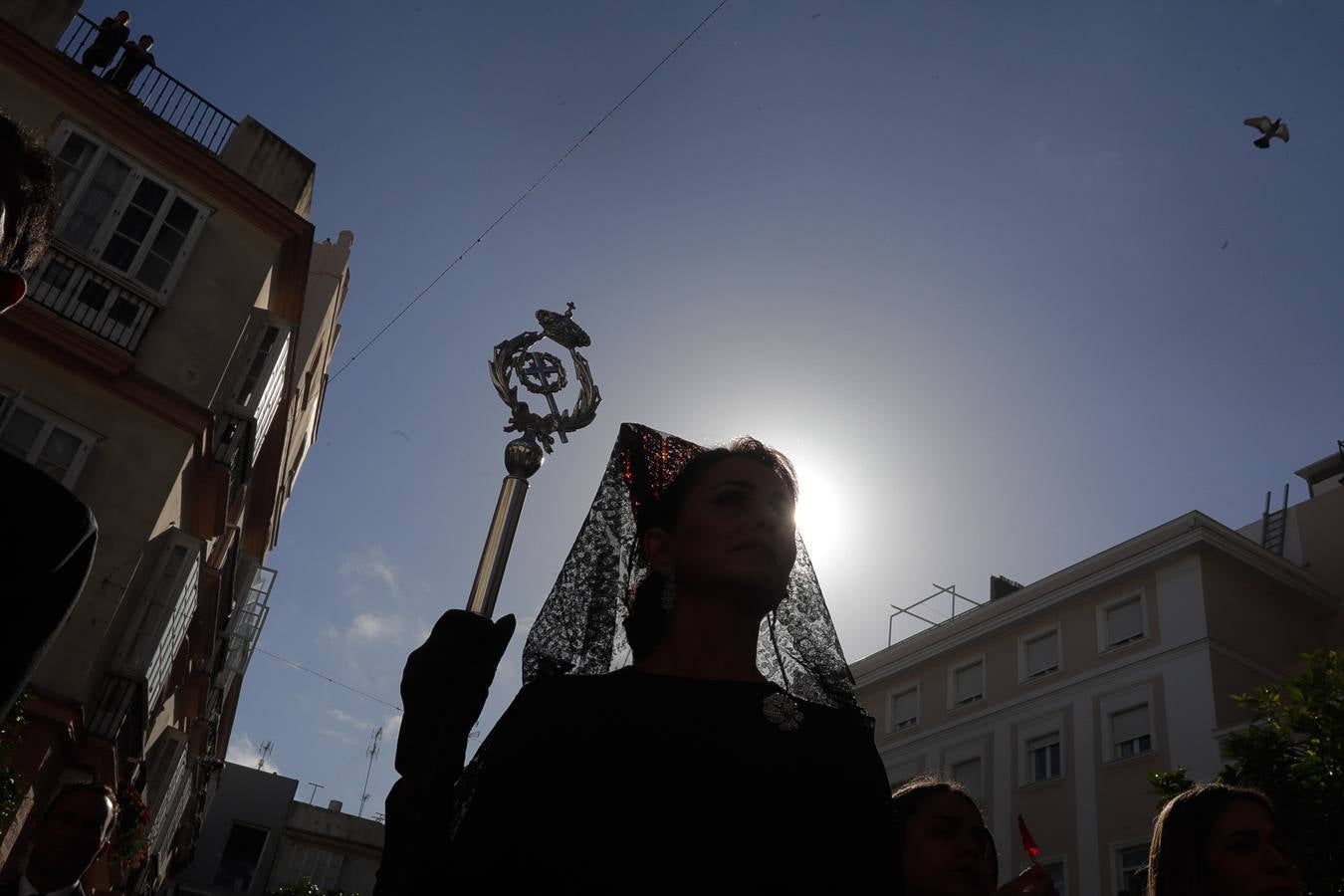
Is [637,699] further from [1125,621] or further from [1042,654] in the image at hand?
[1042,654]

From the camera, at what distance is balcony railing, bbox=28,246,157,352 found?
11609 millimetres

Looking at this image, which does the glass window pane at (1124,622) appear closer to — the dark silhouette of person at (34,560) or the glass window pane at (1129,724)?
the glass window pane at (1129,724)

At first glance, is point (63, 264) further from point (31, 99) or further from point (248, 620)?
point (248, 620)

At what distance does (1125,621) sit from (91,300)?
72.3 feet

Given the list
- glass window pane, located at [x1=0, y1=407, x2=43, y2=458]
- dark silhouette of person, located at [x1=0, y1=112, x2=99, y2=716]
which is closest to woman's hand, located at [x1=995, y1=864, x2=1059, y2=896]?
dark silhouette of person, located at [x1=0, y1=112, x2=99, y2=716]

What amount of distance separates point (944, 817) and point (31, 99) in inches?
532

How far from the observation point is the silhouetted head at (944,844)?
319cm

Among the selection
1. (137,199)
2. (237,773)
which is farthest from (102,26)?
(237,773)

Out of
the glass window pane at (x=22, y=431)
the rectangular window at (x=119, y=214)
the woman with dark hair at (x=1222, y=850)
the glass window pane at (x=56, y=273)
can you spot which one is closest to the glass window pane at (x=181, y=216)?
the rectangular window at (x=119, y=214)

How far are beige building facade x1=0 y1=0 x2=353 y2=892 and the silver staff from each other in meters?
8.74

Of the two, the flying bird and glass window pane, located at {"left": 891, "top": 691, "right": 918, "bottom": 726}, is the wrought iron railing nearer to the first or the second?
the flying bird

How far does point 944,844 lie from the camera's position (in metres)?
3.30

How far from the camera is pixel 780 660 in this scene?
269 cm

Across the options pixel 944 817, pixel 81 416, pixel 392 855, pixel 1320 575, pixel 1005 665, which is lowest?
pixel 392 855
